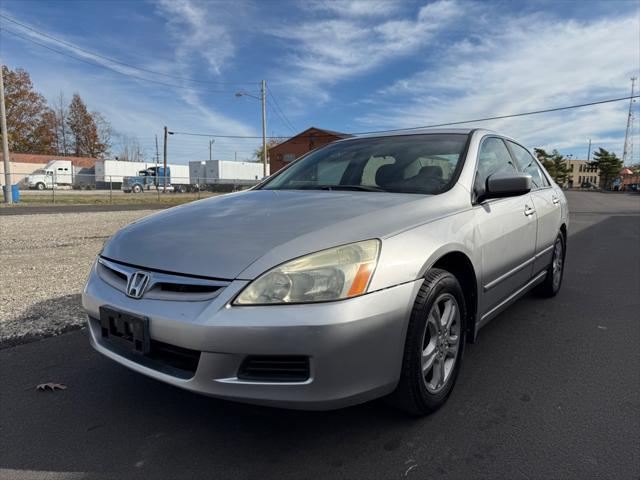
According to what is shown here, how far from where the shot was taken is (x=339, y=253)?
1929 mm

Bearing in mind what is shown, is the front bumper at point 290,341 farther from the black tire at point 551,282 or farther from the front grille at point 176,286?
the black tire at point 551,282

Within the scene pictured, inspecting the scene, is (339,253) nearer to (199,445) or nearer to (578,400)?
(199,445)

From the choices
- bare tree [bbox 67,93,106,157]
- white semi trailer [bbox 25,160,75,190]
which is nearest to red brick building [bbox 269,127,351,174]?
white semi trailer [bbox 25,160,75,190]

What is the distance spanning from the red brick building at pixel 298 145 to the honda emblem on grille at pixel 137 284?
43.9 metres

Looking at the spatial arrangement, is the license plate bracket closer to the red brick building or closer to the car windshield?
the car windshield

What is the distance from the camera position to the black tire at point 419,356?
2.04 m

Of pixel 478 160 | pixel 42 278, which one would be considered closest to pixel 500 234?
pixel 478 160

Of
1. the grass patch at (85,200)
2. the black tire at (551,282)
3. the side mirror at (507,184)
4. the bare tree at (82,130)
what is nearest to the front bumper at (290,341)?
the side mirror at (507,184)

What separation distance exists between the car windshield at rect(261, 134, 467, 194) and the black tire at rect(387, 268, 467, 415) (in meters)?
0.70

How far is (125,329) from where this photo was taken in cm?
203

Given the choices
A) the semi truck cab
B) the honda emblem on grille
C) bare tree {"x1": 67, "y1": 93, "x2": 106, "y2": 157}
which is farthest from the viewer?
bare tree {"x1": 67, "y1": 93, "x2": 106, "y2": 157}

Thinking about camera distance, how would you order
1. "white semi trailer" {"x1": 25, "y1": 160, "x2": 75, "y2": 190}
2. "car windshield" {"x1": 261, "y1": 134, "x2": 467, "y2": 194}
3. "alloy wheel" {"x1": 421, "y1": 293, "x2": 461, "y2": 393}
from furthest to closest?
"white semi trailer" {"x1": 25, "y1": 160, "x2": 75, "y2": 190}
"car windshield" {"x1": 261, "y1": 134, "x2": 467, "y2": 194}
"alloy wheel" {"x1": 421, "y1": 293, "x2": 461, "y2": 393}

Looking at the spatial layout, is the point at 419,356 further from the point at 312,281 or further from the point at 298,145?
the point at 298,145

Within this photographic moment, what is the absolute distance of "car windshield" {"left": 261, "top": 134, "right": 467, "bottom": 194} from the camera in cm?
289
